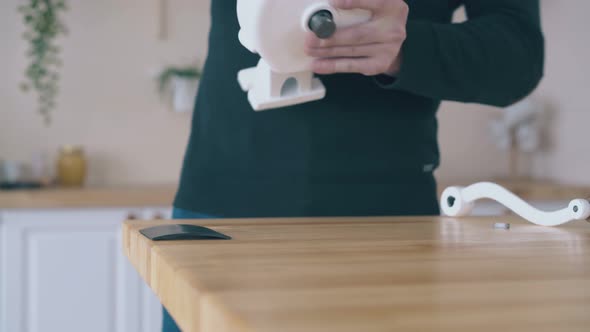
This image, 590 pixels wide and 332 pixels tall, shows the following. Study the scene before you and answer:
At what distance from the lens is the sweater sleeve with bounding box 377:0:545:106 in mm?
730

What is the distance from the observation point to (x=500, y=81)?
830mm

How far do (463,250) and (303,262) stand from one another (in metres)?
0.14

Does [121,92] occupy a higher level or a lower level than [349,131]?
higher

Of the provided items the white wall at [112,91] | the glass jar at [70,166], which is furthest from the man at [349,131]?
the white wall at [112,91]

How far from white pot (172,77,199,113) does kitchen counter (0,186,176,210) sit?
49 centimetres

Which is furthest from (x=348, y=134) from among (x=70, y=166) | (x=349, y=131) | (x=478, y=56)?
(x=70, y=166)

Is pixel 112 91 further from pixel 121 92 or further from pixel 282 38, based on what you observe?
pixel 282 38

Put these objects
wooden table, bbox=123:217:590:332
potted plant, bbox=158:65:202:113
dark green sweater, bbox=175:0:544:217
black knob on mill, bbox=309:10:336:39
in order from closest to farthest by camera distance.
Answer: wooden table, bbox=123:217:590:332 < black knob on mill, bbox=309:10:336:39 < dark green sweater, bbox=175:0:544:217 < potted plant, bbox=158:65:202:113

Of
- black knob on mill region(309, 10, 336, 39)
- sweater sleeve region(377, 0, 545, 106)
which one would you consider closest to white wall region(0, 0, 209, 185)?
sweater sleeve region(377, 0, 545, 106)

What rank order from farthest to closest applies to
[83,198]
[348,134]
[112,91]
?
[112,91] → [83,198] → [348,134]

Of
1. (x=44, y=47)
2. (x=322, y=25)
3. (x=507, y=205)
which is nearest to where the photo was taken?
(x=322, y=25)

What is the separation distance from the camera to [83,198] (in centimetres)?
206

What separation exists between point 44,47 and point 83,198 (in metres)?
0.59

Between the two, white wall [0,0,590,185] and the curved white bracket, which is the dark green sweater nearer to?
the curved white bracket
